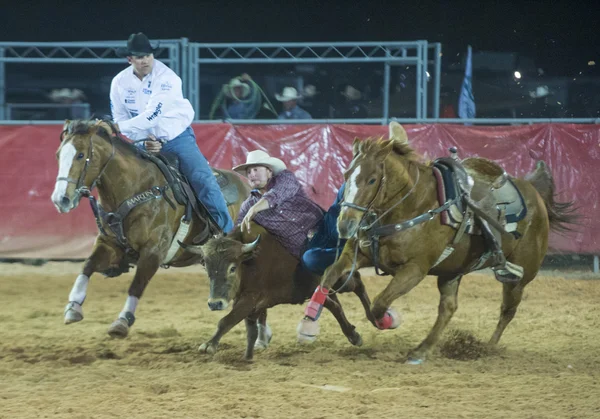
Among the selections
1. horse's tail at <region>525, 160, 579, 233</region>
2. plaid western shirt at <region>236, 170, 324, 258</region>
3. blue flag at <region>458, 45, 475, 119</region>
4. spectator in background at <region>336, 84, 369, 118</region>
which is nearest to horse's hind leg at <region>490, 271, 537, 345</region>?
horse's tail at <region>525, 160, 579, 233</region>

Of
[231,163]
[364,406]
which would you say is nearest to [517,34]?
[231,163]

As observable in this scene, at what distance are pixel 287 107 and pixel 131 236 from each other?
5777mm

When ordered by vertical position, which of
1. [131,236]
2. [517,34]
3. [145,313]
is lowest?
[145,313]

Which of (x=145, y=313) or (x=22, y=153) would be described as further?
(x=22, y=153)

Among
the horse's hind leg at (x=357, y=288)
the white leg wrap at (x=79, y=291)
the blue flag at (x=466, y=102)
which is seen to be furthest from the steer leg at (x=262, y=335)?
the blue flag at (x=466, y=102)

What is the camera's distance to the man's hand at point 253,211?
6.06 m

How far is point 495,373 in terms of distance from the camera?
5691 millimetres

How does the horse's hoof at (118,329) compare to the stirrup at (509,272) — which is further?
the stirrup at (509,272)

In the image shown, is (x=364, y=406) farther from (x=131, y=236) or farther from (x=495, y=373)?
(x=131, y=236)

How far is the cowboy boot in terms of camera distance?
6.14 m

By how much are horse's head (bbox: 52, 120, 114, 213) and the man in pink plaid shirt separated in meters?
1.12

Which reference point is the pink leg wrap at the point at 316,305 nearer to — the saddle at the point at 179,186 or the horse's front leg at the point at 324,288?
the horse's front leg at the point at 324,288

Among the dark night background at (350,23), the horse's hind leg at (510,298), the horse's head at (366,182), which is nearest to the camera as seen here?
the horse's head at (366,182)

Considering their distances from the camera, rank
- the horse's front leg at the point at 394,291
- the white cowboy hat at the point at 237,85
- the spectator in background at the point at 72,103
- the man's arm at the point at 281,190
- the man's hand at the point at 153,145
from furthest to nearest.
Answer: the spectator in background at the point at 72,103 < the white cowboy hat at the point at 237,85 < the man's hand at the point at 153,145 < the man's arm at the point at 281,190 < the horse's front leg at the point at 394,291
